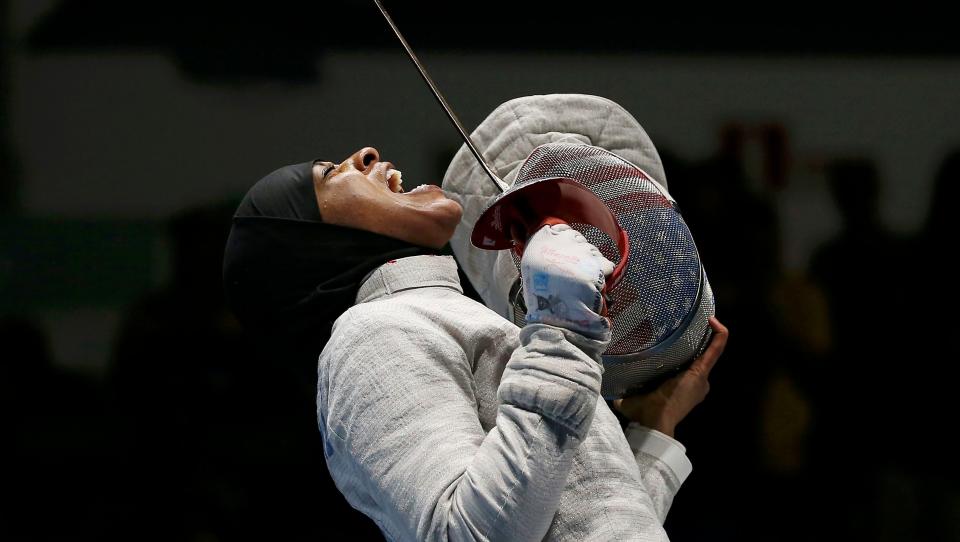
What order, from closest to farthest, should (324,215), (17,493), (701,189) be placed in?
1. (324,215)
2. (17,493)
3. (701,189)

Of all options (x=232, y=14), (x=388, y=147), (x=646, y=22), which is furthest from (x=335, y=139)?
(x=646, y=22)

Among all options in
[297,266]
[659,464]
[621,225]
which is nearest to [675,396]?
[659,464]

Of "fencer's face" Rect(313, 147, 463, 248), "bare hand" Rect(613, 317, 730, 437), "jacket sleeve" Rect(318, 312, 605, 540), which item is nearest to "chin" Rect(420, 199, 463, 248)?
"fencer's face" Rect(313, 147, 463, 248)

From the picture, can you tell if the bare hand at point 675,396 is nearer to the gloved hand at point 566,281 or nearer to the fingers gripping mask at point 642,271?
the fingers gripping mask at point 642,271

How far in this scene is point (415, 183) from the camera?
4.62 feet

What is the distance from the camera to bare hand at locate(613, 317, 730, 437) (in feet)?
3.63

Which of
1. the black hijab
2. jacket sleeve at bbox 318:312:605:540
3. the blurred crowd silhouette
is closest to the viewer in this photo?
jacket sleeve at bbox 318:312:605:540

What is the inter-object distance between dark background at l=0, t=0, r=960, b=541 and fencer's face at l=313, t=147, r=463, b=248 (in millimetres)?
368

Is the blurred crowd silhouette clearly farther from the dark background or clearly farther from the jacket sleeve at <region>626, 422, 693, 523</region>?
the jacket sleeve at <region>626, 422, 693, 523</region>

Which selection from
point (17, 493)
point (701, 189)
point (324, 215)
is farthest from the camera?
point (701, 189)

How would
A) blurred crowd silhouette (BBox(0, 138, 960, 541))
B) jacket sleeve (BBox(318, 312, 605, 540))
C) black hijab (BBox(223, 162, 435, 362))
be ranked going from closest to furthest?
jacket sleeve (BBox(318, 312, 605, 540)) < black hijab (BBox(223, 162, 435, 362)) < blurred crowd silhouette (BBox(0, 138, 960, 541))

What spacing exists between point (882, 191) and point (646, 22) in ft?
1.50

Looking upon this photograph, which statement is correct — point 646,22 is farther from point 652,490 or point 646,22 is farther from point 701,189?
point 652,490

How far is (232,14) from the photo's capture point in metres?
1.45
